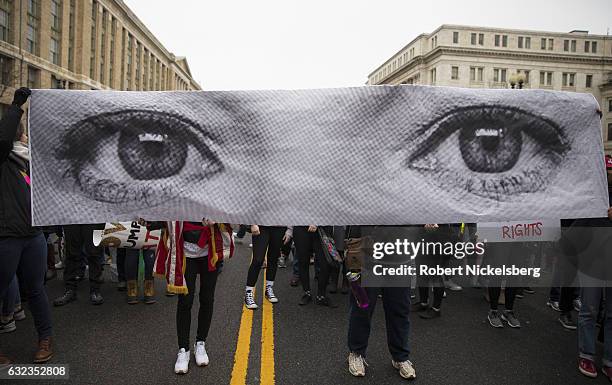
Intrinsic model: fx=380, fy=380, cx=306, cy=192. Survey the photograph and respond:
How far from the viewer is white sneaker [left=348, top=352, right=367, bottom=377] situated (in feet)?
10.4

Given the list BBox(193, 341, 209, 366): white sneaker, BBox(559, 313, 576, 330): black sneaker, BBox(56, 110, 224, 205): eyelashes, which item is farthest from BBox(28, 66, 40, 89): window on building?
BBox(559, 313, 576, 330): black sneaker

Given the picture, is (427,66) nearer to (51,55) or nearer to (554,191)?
(51,55)

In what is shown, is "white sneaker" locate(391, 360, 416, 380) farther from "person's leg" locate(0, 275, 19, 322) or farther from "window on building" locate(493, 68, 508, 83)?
"window on building" locate(493, 68, 508, 83)

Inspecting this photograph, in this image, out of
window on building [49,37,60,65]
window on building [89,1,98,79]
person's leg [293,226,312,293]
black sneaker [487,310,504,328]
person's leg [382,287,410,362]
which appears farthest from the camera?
window on building [89,1,98,79]

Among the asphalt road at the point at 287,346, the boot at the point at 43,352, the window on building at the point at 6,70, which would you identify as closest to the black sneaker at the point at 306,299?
the asphalt road at the point at 287,346

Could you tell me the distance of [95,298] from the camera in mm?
4820

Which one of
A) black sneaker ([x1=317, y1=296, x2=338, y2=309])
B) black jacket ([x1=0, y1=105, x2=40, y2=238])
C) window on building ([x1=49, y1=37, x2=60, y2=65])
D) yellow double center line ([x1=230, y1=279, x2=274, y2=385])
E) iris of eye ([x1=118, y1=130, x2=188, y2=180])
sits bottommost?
yellow double center line ([x1=230, y1=279, x2=274, y2=385])

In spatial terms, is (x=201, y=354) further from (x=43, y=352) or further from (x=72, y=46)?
(x=72, y=46)

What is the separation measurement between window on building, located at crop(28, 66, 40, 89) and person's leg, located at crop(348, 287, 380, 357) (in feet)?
149

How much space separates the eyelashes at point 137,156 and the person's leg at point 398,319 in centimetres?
178

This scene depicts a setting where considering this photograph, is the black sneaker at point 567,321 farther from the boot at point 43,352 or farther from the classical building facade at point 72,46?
the classical building facade at point 72,46

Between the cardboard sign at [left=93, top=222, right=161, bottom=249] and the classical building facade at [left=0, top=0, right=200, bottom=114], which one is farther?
the classical building facade at [left=0, top=0, right=200, bottom=114]

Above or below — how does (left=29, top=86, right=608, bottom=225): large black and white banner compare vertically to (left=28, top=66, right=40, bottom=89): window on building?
below

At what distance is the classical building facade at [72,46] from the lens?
115 feet
